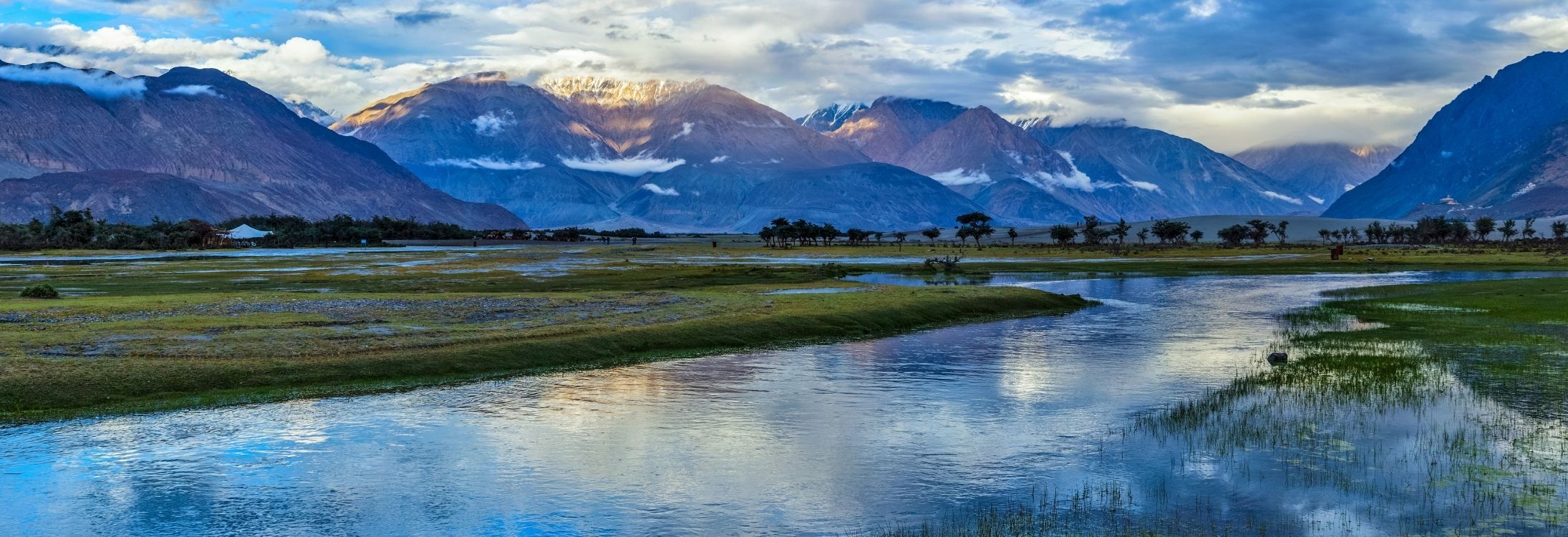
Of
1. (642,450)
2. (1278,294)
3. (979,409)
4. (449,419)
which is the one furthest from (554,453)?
(1278,294)

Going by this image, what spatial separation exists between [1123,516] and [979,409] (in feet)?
40.2

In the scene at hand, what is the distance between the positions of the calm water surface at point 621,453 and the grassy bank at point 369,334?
2.76 meters

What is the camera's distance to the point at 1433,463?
26.9 meters

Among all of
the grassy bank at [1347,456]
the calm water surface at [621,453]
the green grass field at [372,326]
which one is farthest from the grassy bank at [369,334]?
the grassy bank at [1347,456]

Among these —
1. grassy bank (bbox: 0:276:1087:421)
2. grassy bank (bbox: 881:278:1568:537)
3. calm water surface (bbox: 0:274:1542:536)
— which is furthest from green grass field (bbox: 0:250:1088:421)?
grassy bank (bbox: 881:278:1568:537)

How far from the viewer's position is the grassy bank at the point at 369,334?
37250 mm

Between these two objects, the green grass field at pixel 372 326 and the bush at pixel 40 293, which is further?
the bush at pixel 40 293

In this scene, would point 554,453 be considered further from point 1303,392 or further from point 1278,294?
point 1278,294

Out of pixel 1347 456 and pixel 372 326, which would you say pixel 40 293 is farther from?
pixel 1347 456

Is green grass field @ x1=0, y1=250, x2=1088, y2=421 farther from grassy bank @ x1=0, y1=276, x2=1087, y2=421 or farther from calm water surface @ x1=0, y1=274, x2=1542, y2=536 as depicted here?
calm water surface @ x1=0, y1=274, x2=1542, y2=536

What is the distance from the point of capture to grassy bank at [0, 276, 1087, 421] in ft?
122

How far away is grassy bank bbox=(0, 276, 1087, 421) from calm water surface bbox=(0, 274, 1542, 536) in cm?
276

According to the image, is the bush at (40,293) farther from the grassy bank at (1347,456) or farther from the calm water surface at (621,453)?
the grassy bank at (1347,456)

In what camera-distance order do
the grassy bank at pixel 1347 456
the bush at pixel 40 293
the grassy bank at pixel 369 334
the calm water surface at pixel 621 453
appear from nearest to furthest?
1. the grassy bank at pixel 1347 456
2. the calm water surface at pixel 621 453
3. the grassy bank at pixel 369 334
4. the bush at pixel 40 293
